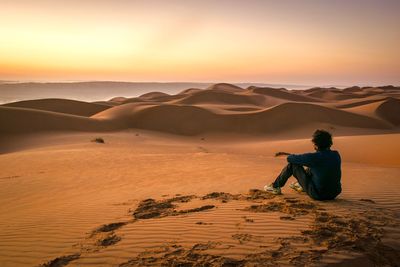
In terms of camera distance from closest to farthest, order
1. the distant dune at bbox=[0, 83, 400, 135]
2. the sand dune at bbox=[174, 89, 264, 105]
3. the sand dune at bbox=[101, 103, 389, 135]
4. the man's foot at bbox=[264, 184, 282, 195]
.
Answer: the man's foot at bbox=[264, 184, 282, 195], the distant dune at bbox=[0, 83, 400, 135], the sand dune at bbox=[101, 103, 389, 135], the sand dune at bbox=[174, 89, 264, 105]

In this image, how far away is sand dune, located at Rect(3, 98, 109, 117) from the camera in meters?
47.0

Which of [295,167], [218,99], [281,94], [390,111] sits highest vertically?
[281,94]

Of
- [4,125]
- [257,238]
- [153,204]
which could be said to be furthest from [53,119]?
[257,238]

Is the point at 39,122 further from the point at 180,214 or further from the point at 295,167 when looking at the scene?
the point at 295,167

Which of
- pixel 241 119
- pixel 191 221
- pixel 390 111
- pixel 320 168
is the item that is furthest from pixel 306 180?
pixel 390 111

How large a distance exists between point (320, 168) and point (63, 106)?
4849cm

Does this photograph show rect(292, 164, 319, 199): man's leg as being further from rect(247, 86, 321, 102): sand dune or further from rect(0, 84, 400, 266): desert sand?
rect(247, 86, 321, 102): sand dune

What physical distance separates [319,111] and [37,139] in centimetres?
2790

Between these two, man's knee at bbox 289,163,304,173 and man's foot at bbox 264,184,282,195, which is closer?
man's knee at bbox 289,163,304,173

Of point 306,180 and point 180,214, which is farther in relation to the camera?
point 306,180

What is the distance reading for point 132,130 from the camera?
1272 inches

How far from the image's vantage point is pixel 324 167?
17.5ft

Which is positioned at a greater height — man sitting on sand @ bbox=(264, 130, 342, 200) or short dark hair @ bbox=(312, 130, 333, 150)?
short dark hair @ bbox=(312, 130, 333, 150)

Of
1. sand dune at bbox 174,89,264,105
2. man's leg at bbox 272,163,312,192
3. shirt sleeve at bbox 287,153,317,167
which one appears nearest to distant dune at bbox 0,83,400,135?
sand dune at bbox 174,89,264,105
